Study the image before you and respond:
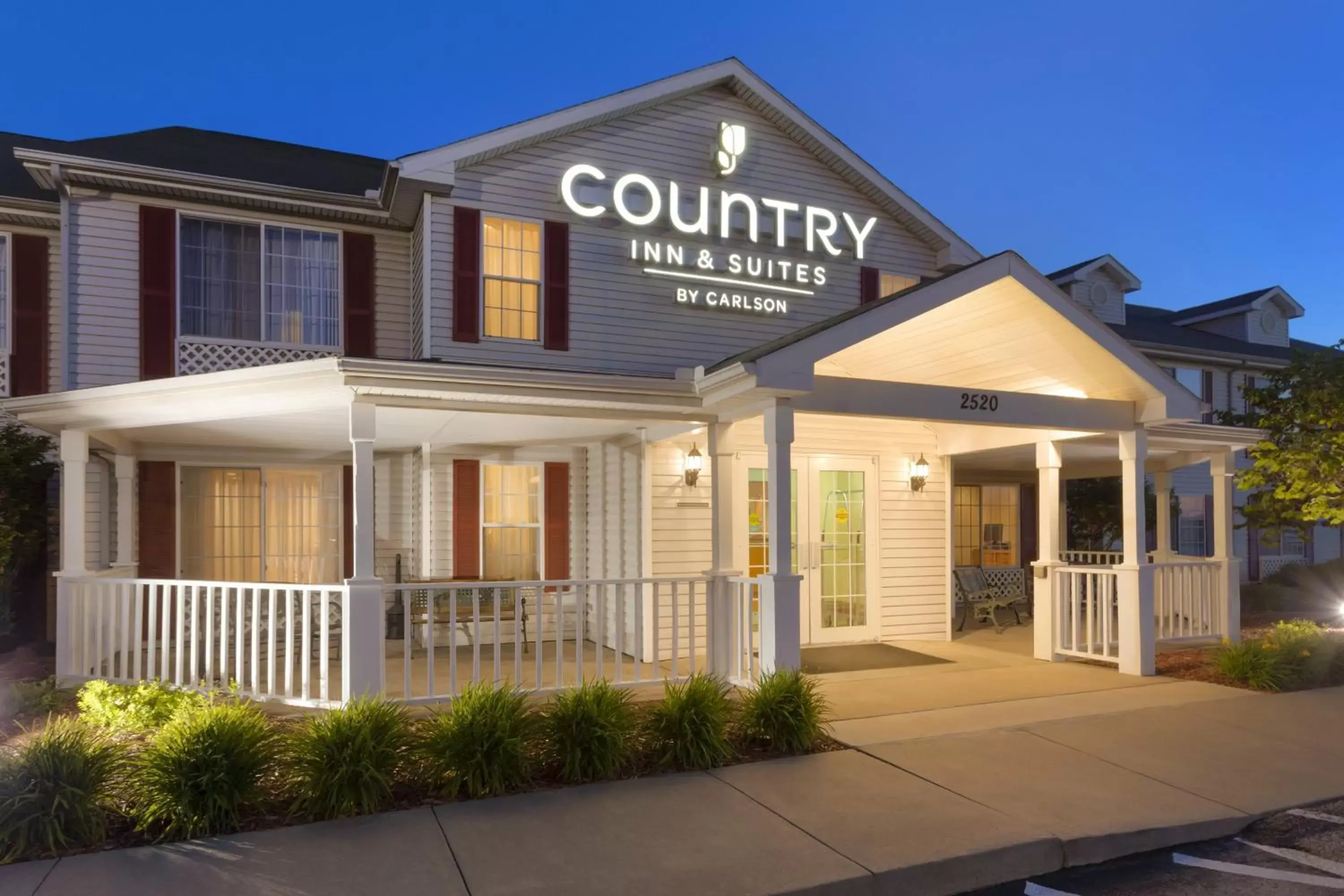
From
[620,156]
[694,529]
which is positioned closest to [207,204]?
[620,156]

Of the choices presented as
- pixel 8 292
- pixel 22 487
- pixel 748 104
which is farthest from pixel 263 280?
pixel 748 104

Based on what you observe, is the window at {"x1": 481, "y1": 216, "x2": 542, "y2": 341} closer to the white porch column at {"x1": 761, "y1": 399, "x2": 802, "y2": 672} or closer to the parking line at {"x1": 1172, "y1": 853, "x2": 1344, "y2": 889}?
the white porch column at {"x1": 761, "y1": 399, "x2": 802, "y2": 672}

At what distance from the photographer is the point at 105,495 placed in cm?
996

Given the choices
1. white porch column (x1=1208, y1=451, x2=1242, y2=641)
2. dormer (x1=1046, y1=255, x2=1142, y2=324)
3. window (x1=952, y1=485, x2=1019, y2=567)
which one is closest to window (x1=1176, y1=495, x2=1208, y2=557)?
dormer (x1=1046, y1=255, x2=1142, y2=324)

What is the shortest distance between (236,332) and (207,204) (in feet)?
4.81

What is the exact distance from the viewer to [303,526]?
10961 millimetres

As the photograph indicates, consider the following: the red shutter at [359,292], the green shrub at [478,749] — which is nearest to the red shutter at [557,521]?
the red shutter at [359,292]

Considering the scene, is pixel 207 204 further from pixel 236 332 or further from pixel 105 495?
pixel 105 495

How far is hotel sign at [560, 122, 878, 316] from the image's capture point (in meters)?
10.3

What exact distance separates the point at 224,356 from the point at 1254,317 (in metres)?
22.0

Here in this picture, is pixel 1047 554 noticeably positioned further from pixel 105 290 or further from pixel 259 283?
pixel 105 290

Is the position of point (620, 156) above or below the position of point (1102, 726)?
above

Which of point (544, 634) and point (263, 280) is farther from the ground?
point (263, 280)

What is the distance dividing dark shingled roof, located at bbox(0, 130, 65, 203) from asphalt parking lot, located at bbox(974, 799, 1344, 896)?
11.6 m
